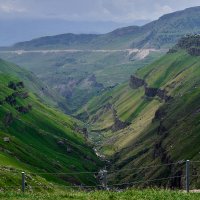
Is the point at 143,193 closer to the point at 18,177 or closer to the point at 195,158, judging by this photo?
the point at 18,177

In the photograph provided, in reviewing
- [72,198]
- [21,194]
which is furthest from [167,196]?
[21,194]

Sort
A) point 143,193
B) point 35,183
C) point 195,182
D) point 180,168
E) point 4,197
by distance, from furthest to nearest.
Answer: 1. point 180,168
2. point 195,182
3. point 35,183
4. point 143,193
5. point 4,197

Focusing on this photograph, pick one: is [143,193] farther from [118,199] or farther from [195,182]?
[195,182]

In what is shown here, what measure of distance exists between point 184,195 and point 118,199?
6.53 meters

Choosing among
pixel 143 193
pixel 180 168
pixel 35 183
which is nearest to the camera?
pixel 143 193

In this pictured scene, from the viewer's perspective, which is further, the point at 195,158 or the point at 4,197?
the point at 195,158

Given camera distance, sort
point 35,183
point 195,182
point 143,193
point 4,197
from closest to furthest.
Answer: point 4,197 < point 143,193 < point 35,183 < point 195,182

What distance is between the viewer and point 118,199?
4116 centimetres

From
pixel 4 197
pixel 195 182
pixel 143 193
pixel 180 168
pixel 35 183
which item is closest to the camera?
pixel 4 197

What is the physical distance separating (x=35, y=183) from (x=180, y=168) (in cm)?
8522

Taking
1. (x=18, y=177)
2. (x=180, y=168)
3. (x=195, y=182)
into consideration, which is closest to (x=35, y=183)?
(x=18, y=177)

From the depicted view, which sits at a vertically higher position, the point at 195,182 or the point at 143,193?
the point at 143,193

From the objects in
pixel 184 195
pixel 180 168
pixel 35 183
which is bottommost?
pixel 180 168

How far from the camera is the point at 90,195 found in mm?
42438
